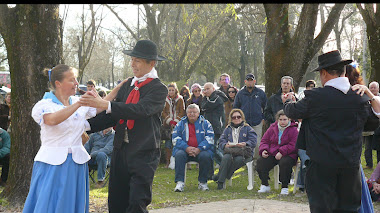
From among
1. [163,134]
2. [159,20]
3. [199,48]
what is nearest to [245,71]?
[199,48]

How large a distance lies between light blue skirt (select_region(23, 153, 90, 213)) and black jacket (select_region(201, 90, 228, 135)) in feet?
22.6

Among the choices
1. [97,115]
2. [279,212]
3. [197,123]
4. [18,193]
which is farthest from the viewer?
[197,123]

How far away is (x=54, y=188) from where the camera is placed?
439 centimetres

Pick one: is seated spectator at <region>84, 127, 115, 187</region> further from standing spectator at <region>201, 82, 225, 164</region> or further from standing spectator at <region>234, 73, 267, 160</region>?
standing spectator at <region>234, 73, 267, 160</region>

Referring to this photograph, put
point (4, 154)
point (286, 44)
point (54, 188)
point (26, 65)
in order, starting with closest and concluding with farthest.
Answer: point (54, 188), point (26, 65), point (4, 154), point (286, 44)

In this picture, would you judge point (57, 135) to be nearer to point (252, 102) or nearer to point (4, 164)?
point (4, 164)

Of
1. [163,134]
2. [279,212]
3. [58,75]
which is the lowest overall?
[279,212]

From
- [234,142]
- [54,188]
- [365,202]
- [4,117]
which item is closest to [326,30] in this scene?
[234,142]

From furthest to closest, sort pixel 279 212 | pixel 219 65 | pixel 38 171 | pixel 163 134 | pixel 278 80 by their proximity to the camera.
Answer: pixel 219 65, pixel 163 134, pixel 278 80, pixel 279 212, pixel 38 171

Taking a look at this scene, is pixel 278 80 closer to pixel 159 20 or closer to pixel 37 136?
pixel 37 136

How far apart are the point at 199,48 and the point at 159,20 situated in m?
3.49

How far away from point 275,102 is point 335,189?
5.39 metres

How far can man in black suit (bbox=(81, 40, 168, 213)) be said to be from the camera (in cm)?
445

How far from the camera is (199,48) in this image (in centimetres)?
2675
